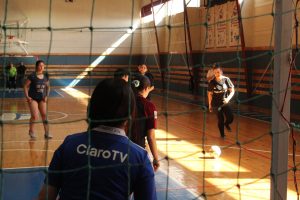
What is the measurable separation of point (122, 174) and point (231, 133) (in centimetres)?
672

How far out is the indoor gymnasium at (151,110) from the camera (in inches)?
58.7

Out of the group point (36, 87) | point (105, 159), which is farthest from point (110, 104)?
point (36, 87)

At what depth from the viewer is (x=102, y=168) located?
146 centimetres

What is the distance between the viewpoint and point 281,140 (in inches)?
88.1

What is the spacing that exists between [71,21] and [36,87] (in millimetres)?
12606

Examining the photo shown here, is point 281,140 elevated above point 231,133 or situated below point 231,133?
above

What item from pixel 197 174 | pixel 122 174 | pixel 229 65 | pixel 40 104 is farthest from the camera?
pixel 229 65

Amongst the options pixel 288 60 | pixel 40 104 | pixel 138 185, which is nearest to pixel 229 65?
pixel 40 104

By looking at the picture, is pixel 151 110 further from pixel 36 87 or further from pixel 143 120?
pixel 36 87

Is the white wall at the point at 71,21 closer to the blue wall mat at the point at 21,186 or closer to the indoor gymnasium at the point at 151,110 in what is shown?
the indoor gymnasium at the point at 151,110

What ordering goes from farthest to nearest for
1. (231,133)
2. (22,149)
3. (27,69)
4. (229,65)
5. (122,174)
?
(27,69), (229,65), (231,133), (22,149), (122,174)

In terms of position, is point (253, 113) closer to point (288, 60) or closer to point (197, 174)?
point (197, 174)

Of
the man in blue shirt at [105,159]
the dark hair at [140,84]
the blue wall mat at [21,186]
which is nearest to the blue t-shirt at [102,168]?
the man in blue shirt at [105,159]

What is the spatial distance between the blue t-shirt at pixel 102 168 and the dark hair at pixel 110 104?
0.05 m
